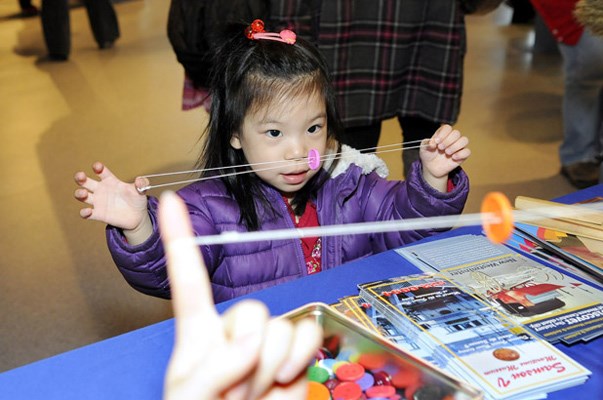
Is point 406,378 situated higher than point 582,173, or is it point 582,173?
point 406,378

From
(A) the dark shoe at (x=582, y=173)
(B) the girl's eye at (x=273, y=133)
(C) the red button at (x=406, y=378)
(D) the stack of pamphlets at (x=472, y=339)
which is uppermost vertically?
(B) the girl's eye at (x=273, y=133)

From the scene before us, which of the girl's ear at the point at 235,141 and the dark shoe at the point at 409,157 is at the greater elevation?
the girl's ear at the point at 235,141

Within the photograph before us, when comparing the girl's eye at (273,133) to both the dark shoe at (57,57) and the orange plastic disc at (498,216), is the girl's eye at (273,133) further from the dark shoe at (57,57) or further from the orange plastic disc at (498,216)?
the dark shoe at (57,57)

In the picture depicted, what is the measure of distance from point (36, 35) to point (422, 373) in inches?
239

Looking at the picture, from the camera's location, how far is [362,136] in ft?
6.36

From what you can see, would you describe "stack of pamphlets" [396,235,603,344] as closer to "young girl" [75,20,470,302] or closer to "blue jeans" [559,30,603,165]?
"young girl" [75,20,470,302]

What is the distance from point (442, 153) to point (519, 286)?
12.8 inches

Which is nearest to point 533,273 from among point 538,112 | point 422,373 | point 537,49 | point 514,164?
point 422,373

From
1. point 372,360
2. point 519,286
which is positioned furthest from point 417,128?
point 372,360

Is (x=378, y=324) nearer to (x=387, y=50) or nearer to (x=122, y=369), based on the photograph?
(x=122, y=369)

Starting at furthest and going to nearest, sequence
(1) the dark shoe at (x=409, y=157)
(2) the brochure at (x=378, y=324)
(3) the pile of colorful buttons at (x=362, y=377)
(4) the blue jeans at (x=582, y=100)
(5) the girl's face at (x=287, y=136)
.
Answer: (4) the blue jeans at (x=582, y=100)
(1) the dark shoe at (x=409, y=157)
(5) the girl's face at (x=287, y=136)
(2) the brochure at (x=378, y=324)
(3) the pile of colorful buttons at (x=362, y=377)

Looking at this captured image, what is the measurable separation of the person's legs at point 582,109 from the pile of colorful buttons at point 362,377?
2072 millimetres

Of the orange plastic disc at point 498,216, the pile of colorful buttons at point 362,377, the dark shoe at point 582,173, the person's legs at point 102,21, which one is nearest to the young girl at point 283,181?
the pile of colorful buttons at point 362,377

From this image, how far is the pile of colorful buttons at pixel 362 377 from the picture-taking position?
66cm
